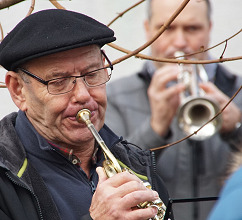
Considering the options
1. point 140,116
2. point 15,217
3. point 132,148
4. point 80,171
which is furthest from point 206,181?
point 15,217

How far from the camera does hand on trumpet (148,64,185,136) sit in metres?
5.05

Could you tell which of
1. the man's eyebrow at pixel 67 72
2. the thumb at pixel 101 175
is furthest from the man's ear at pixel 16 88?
the thumb at pixel 101 175

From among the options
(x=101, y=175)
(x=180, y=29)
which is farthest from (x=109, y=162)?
(x=180, y=29)

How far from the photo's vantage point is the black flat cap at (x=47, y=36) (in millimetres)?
3213

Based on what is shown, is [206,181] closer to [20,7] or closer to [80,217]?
[80,217]

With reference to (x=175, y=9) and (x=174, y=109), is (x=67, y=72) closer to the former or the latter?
(x=174, y=109)

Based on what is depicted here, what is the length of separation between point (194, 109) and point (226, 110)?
230mm

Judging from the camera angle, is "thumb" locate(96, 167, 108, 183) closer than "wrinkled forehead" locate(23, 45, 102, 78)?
Yes

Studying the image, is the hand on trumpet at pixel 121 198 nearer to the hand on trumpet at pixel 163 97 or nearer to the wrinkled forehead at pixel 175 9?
the hand on trumpet at pixel 163 97

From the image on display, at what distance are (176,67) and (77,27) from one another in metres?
1.92

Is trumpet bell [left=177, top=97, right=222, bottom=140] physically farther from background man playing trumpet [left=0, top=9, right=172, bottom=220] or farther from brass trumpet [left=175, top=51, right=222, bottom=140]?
background man playing trumpet [left=0, top=9, right=172, bottom=220]

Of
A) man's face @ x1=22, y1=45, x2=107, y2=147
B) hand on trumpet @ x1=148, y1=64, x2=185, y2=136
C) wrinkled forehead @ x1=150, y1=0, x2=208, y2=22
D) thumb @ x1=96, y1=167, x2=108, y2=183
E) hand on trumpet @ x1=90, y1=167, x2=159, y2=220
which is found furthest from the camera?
wrinkled forehead @ x1=150, y1=0, x2=208, y2=22

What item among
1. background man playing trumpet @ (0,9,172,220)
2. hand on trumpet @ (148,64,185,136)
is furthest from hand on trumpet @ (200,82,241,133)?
background man playing trumpet @ (0,9,172,220)

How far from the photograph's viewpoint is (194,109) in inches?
209
